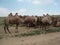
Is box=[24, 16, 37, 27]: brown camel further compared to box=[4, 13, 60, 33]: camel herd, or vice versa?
box=[24, 16, 37, 27]: brown camel

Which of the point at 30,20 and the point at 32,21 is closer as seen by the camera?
the point at 30,20

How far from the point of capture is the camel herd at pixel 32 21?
17.5 m

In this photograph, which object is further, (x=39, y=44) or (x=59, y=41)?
(x=59, y=41)

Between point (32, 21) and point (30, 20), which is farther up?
point (30, 20)

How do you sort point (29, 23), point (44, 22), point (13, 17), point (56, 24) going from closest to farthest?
point (13, 17), point (44, 22), point (29, 23), point (56, 24)

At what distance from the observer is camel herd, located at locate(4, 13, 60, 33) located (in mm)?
17528

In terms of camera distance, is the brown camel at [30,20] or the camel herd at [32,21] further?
the brown camel at [30,20]

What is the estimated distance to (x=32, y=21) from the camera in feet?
69.3

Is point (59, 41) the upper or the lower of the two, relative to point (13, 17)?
lower

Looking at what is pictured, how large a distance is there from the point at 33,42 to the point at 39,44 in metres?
0.58

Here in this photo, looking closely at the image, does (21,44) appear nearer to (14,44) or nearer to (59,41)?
(14,44)

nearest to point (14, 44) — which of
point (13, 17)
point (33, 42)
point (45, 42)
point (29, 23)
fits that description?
point (33, 42)

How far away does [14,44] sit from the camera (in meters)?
11.4

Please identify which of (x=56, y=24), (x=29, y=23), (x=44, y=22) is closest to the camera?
(x=44, y=22)
